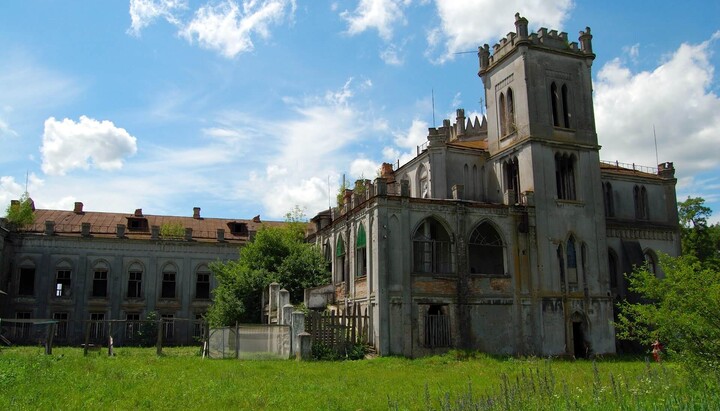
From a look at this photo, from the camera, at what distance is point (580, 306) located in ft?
105

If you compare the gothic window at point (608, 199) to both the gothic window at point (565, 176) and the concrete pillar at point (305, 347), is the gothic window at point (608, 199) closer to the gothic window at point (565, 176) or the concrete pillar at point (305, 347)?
the gothic window at point (565, 176)

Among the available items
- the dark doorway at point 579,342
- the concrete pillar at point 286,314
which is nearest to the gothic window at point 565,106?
the dark doorway at point 579,342

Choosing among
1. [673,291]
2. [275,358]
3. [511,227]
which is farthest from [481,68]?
[673,291]

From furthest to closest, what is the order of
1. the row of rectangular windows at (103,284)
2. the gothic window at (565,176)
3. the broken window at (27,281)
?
the row of rectangular windows at (103,284) → the broken window at (27,281) → the gothic window at (565,176)

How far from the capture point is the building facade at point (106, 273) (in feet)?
147

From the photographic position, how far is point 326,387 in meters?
16.5

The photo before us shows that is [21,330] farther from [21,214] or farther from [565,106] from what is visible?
[565,106]

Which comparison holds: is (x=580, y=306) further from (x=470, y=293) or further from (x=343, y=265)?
(x=343, y=265)

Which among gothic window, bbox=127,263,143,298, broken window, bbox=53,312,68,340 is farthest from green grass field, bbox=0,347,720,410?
gothic window, bbox=127,263,143,298

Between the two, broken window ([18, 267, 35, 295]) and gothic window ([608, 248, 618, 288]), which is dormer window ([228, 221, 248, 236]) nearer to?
broken window ([18, 267, 35, 295])

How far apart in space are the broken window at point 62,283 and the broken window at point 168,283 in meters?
6.82

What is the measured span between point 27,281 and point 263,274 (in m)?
21.5

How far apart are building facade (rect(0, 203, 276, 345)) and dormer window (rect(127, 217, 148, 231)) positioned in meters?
0.08

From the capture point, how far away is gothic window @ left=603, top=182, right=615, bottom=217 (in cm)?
3806
